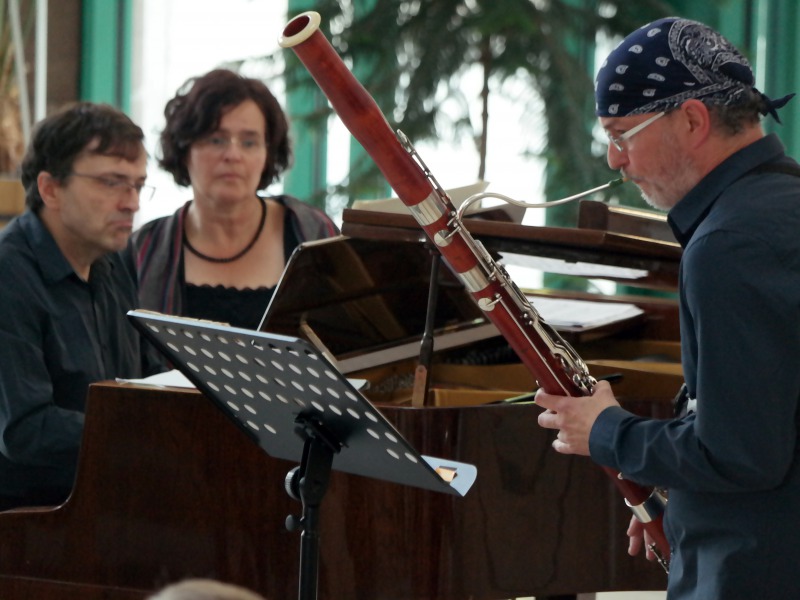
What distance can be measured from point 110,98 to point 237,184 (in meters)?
2.27

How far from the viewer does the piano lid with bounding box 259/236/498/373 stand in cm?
249

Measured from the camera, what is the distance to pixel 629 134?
1.55m

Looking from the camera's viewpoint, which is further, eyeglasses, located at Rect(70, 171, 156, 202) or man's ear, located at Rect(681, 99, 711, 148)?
eyeglasses, located at Rect(70, 171, 156, 202)

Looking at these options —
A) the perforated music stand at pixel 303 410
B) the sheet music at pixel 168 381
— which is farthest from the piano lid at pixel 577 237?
the perforated music stand at pixel 303 410

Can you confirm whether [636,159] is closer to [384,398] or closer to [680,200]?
[680,200]

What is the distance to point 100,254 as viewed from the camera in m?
2.55

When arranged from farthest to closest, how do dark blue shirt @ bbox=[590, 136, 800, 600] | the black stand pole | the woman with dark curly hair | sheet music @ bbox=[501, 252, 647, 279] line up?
the woman with dark curly hair → sheet music @ bbox=[501, 252, 647, 279] → the black stand pole → dark blue shirt @ bbox=[590, 136, 800, 600]

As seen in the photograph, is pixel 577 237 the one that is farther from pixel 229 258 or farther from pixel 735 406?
pixel 229 258

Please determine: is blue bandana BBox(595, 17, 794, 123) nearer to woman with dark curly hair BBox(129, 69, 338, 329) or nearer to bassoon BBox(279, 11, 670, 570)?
bassoon BBox(279, 11, 670, 570)

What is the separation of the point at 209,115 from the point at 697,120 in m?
1.94

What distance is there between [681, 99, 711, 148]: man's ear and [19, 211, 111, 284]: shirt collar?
1379mm

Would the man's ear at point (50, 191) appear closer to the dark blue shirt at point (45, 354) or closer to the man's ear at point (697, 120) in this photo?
the dark blue shirt at point (45, 354)

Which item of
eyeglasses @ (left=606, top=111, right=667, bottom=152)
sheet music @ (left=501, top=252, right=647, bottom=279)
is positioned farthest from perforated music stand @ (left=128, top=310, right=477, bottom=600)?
sheet music @ (left=501, top=252, right=647, bottom=279)

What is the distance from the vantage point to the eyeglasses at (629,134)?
1527mm
